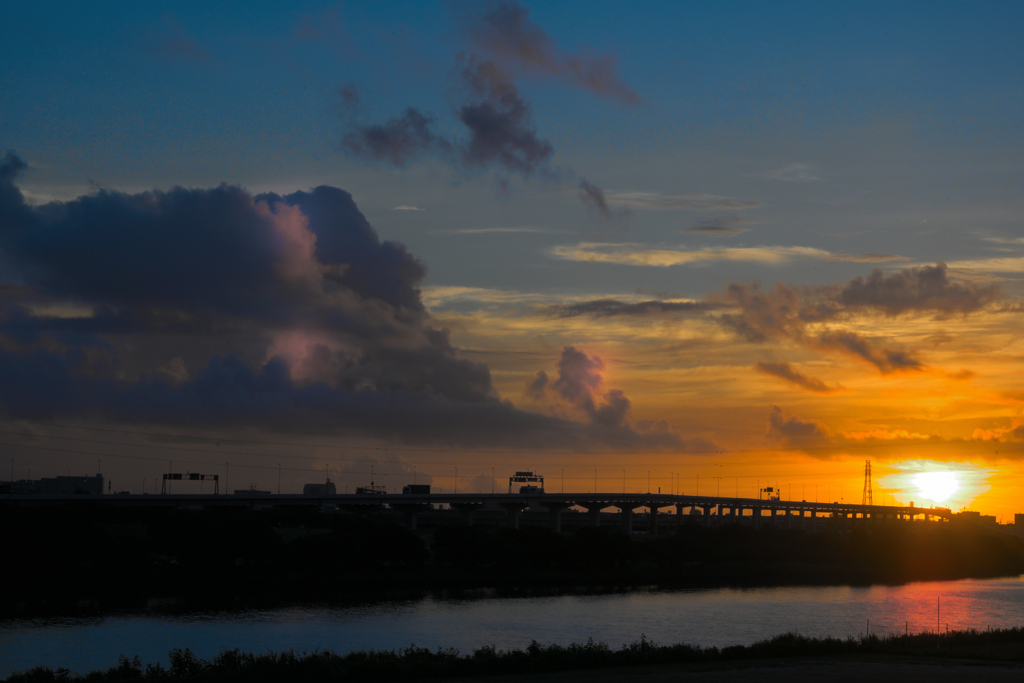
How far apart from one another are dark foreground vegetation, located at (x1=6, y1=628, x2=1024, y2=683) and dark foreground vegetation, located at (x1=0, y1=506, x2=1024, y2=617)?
4241cm

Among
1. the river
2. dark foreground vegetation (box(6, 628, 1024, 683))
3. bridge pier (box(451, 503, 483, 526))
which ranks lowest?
the river

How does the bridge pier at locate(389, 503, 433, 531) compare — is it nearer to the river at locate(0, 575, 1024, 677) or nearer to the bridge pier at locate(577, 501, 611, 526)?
the bridge pier at locate(577, 501, 611, 526)

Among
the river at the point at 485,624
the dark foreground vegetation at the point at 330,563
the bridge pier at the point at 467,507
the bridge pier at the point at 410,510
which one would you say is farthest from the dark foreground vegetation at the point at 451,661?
the bridge pier at the point at 467,507

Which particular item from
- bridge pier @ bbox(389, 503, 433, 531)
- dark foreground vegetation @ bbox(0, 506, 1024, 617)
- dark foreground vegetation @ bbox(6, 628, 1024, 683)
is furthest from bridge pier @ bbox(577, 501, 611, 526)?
dark foreground vegetation @ bbox(6, 628, 1024, 683)

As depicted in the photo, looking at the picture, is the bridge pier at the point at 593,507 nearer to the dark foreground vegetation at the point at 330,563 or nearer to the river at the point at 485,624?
the dark foreground vegetation at the point at 330,563

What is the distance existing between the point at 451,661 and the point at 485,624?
110 ft

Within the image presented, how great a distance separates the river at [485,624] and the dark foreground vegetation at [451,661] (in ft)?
47.3

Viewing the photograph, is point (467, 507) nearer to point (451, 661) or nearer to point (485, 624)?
point (485, 624)

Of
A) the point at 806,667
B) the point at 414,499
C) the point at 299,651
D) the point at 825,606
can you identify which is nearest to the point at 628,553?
the point at 825,606

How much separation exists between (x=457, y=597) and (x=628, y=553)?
114ft

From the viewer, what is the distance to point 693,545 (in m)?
130

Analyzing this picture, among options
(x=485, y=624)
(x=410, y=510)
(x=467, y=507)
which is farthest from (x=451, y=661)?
(x=467, y=507)

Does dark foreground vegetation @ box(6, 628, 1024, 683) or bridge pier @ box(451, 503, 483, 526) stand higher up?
dark foreground vegetation @ box(6, 628, 1024, 683)

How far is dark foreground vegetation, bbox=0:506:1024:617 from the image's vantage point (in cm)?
8369
